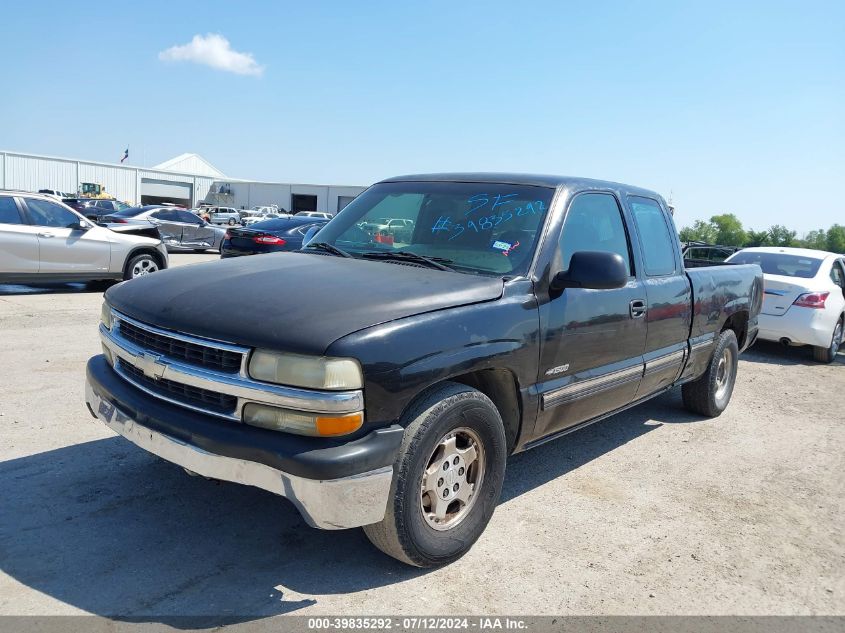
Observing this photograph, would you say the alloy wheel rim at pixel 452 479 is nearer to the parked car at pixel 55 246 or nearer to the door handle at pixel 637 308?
the door handle at pixel 637 308

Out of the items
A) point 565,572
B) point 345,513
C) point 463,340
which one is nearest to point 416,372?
point 463,340

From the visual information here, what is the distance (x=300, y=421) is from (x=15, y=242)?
9.58m

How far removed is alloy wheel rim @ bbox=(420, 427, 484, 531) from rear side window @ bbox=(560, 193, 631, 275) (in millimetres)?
1197

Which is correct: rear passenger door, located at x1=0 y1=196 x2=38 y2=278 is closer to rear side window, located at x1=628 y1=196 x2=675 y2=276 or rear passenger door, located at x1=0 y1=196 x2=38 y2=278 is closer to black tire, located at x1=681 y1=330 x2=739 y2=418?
rear side window, located at x1=628 y1=196 x2=675 y2=276

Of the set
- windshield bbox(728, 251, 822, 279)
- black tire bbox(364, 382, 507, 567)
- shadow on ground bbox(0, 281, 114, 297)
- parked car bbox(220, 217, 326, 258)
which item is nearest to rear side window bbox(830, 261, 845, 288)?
windshield bbox(728, 251, 822, 279)

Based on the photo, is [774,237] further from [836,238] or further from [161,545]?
[161,545]

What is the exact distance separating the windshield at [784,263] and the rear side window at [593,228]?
249 inches

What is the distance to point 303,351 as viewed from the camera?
2680 mm

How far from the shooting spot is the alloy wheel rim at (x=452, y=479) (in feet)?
10.2

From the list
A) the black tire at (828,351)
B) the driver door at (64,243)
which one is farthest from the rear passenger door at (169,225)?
the black tire at (828,351)

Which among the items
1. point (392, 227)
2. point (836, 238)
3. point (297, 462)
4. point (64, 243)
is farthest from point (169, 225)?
point (836, 238)

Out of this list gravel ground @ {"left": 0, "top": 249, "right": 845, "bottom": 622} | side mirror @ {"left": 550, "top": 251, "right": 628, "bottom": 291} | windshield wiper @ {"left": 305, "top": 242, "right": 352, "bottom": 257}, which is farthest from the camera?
windshield wiper @ {"left": 305, "top": 242, "right": 352, "bottom": 257}

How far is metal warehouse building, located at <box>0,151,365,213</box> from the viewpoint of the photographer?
A: 5472 cm

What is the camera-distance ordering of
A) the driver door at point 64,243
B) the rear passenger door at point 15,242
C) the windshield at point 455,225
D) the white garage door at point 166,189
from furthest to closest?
the white garage door at point 166,189
the driver door at point 64,243
the rear passenger door at point 15,242
the windshield at point 455,225
